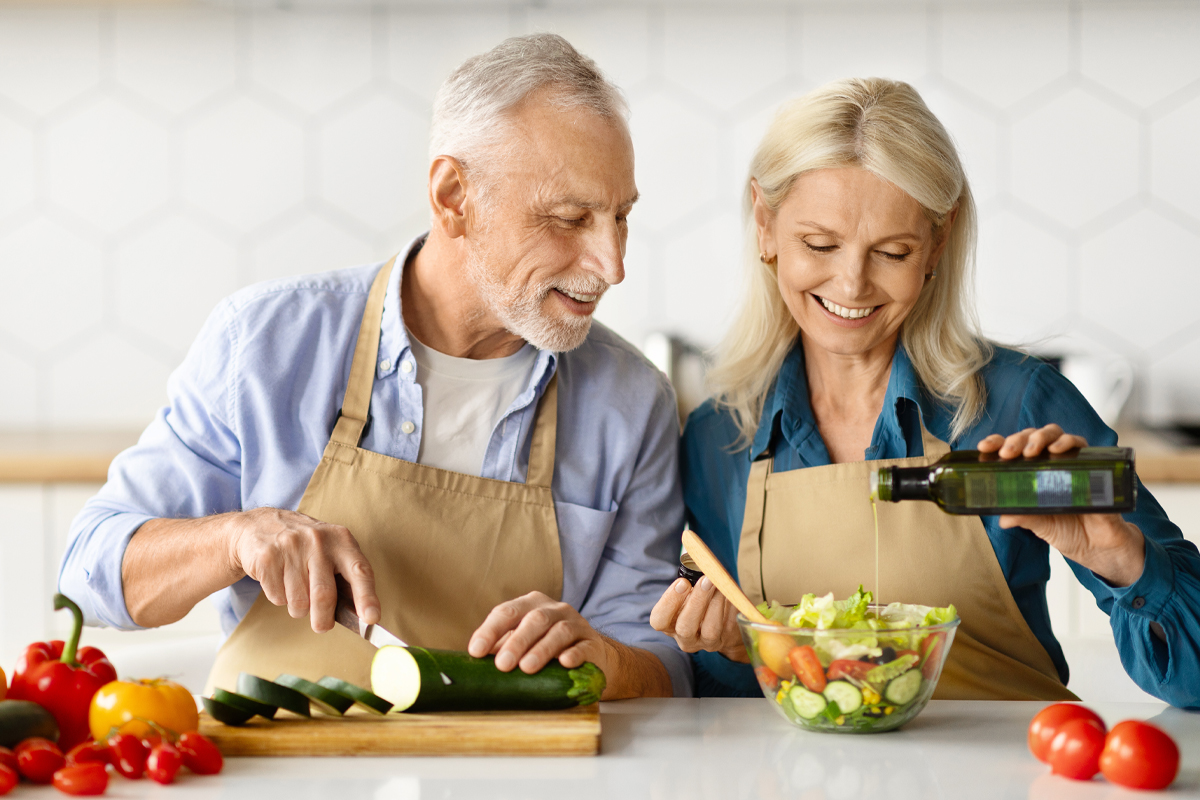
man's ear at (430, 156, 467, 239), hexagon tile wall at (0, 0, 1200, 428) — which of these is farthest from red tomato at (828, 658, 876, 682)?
hexagon tile wall at (0, 0, 1200, 428)

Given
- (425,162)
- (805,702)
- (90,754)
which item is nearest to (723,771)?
(805,702)

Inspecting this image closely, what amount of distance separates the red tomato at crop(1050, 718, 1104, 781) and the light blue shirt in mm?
604

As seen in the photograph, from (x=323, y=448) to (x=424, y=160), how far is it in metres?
1.71

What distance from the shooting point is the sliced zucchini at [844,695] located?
3.72 ft

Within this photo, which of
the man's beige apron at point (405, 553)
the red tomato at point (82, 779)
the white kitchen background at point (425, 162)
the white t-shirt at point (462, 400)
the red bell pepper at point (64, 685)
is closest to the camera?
the red tomato at point (82, 779)

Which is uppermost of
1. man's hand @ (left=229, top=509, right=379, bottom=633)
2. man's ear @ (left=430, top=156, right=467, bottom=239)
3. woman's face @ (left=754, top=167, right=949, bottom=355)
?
man's ear @ (left=430, top=156, right=467, bottom=239)

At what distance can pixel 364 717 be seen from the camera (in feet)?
3.89

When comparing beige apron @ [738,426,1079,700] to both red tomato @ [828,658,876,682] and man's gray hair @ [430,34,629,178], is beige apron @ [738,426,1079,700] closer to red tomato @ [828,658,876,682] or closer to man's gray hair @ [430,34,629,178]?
red tomato @ [828,658,876,682]

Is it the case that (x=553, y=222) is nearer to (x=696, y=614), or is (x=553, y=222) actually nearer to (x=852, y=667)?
(x=696, y=614)

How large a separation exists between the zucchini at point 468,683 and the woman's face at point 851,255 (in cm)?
66

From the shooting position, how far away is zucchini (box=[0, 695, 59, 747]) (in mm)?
1023

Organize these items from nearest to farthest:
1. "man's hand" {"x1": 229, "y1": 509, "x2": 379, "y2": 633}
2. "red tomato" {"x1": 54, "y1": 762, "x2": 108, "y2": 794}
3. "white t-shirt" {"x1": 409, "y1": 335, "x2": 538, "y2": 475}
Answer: "red tomato" {"x1": 54, "y1": 762, "x2": 108, "y2": 794} → "man's hand" {"x1": 229, "y1": 509, "x2": 379, "y2": 633} → "white t-shirt" {"x1": 409, "y1": 335, "x2": 538, "y2": 475}

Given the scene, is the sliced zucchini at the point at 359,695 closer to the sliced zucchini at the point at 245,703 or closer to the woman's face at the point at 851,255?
the sliced zucchini at the point at 245,703

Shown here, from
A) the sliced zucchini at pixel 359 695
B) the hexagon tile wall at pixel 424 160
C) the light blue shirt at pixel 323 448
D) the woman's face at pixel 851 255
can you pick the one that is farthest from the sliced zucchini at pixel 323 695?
the hexagon tile wall at pixel 424 160
